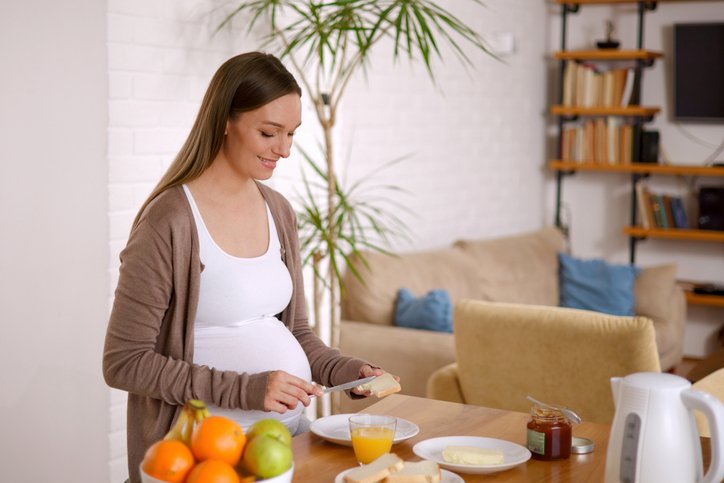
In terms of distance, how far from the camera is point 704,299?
568 centimetres

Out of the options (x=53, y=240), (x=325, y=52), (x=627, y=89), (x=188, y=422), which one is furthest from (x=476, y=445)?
(x=627, y=89)

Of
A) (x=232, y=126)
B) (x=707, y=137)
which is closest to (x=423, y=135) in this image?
(x=707, y=137)

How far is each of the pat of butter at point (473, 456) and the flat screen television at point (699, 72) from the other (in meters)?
4.83

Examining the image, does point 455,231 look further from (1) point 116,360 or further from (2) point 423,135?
(1) point 116,360

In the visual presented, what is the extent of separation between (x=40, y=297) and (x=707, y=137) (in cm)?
451

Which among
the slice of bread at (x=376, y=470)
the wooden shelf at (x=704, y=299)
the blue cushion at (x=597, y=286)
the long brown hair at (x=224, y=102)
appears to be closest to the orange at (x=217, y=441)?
the slice of bread at (x=376, y=470)

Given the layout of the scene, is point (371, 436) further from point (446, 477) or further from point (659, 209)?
point (659, 209)

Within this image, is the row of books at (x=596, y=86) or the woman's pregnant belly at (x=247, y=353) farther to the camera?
the row of books at (x=596, y=86)

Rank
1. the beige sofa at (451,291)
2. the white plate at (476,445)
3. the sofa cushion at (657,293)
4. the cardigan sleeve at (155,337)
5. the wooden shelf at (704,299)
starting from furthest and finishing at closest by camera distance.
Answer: the wooden shelf at (704,299), the sofa cushion at (657,293), the beige sofa at (451,291), the cardigan sleeve at (155,337), the white plate at (476,445)

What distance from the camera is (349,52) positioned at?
4.18 meters

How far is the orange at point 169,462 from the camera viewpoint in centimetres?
120

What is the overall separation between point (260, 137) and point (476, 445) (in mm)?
732

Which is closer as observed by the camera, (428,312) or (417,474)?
(417,474)

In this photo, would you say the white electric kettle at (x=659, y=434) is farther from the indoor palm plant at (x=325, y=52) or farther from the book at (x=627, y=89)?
the book at (x=627, y=89)
